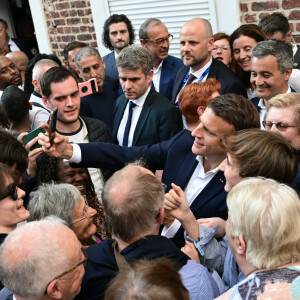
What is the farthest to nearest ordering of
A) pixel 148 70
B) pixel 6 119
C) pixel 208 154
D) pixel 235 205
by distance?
1. pixel 148 70
2. pixel 6 119
3. pixel 208 154
4. pixel 235 205

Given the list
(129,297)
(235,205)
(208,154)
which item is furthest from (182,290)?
(208,154)

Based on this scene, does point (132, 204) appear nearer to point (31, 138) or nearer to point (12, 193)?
point (12, 193)

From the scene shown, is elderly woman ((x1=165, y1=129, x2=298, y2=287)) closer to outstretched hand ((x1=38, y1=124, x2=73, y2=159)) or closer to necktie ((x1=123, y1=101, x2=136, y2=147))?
outstretched hand ((x1=38, y1=124, x2=73, y2=159))

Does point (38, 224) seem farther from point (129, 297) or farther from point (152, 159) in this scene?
point (152, 159)

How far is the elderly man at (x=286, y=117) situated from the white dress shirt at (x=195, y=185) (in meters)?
0.50

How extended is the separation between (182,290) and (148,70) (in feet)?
8.75

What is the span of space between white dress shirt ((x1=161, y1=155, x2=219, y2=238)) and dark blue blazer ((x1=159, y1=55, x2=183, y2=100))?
2038mm

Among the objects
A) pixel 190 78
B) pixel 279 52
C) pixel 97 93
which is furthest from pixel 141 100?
pixel 279 52

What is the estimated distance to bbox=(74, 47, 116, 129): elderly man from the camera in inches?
173

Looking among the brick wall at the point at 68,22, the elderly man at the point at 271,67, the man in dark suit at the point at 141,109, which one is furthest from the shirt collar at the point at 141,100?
the brick wall at the point at 68,22

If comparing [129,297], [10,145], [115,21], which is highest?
[115,21]

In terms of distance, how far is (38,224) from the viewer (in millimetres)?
1864

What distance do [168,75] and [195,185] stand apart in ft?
7.84

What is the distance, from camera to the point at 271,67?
141 inches
